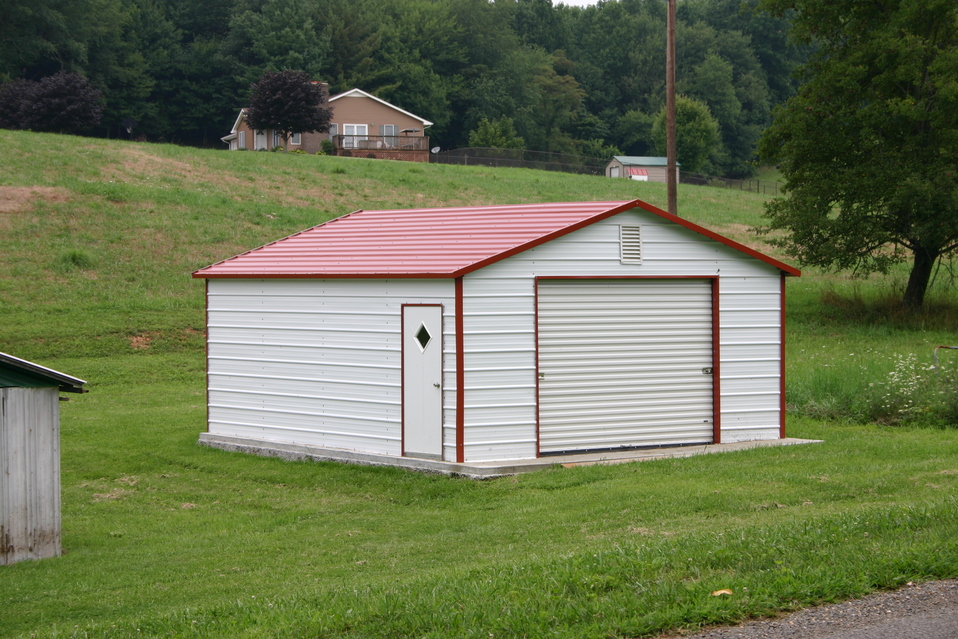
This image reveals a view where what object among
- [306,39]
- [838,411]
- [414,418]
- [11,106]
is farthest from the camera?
[306,39]

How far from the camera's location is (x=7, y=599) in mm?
8344

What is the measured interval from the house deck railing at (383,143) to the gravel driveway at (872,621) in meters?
61.3

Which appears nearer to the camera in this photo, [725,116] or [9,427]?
[9,427]

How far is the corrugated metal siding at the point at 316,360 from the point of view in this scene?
14117 mm

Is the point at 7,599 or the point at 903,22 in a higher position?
the point at 903,22

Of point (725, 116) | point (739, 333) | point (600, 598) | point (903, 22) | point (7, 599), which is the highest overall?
point (725, 116)

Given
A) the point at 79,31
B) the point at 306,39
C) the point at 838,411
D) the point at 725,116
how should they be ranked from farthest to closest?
1. the point at 725,116
2. the point at 306,39
3. the point at 79,31
4. the point at 838,411

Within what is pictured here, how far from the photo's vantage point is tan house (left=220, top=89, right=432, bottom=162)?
217ft

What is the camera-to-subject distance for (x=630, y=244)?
1477 centimetres

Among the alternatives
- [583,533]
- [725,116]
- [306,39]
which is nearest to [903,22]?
[583,533]

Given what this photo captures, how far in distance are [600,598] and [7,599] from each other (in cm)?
490

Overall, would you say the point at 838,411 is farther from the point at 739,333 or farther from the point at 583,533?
the point at 583,533

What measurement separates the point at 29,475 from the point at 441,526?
4.05 metres

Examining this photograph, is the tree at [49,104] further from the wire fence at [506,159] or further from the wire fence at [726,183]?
the wire fence at [726,183]
